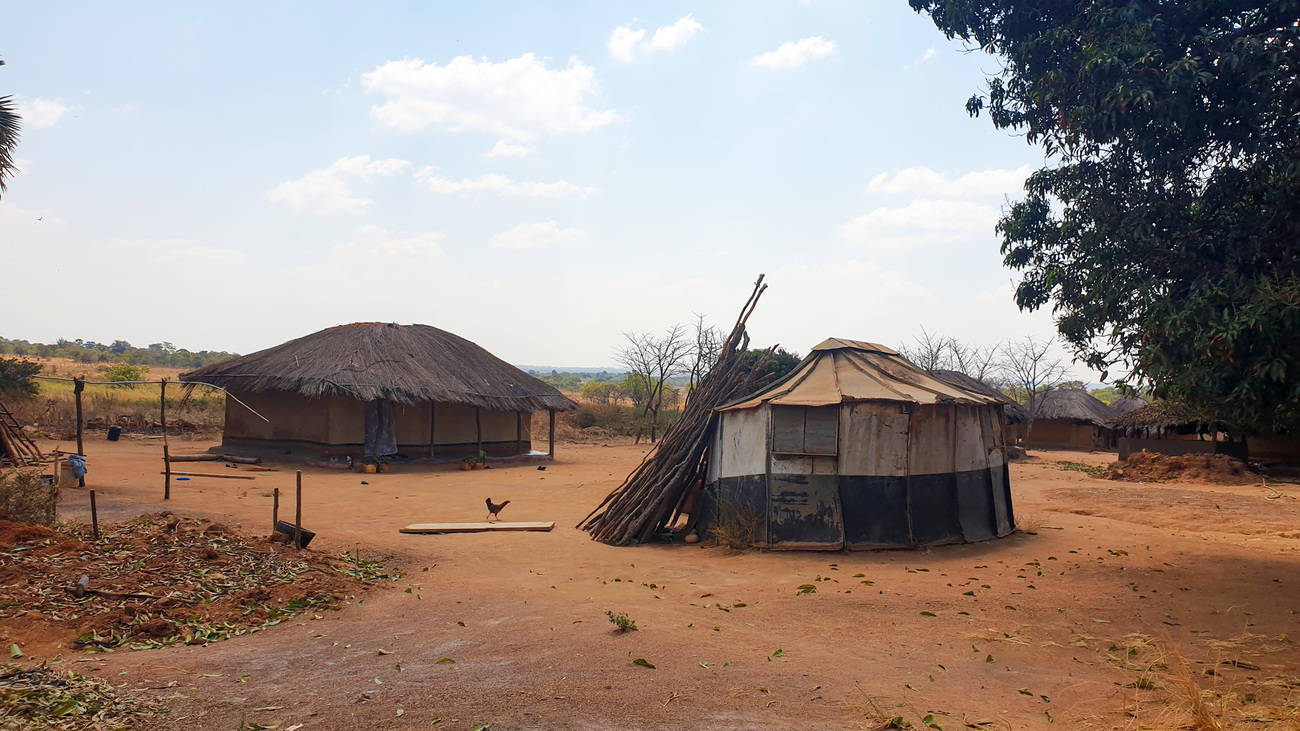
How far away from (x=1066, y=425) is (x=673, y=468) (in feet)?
94.8

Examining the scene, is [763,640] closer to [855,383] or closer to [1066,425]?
[855,383]

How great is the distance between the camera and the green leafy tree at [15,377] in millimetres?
20703

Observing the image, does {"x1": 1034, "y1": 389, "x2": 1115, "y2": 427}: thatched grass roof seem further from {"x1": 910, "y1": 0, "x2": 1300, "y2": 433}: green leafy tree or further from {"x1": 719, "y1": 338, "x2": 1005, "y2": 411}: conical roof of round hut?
→ {"x1": 910, "y1": 0, "x2": 1300, "y2": 433}: green leafy tree

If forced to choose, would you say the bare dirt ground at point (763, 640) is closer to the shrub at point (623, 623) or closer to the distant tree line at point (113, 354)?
the shrub at point (623, 623)

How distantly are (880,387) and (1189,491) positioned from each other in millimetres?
10234

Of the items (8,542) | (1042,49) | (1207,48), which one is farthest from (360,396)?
(1207,48)

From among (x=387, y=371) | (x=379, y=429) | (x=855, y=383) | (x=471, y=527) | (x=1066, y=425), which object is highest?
(x=387, y=371)

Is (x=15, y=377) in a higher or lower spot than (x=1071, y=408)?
higher

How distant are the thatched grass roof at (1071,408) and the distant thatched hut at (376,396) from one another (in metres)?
21.6

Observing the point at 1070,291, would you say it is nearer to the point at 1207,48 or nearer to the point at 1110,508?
the point at 1207,48

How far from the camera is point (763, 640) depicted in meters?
5.85

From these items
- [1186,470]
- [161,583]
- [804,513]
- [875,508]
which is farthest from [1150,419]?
[161,583]

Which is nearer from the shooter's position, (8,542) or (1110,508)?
(8,542)

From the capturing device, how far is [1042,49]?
856cm
